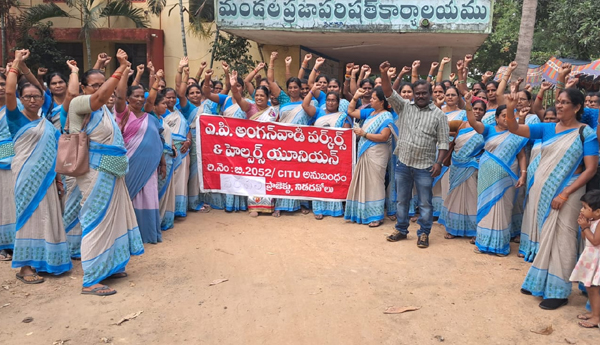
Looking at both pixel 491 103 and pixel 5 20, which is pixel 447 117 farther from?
pixel 5 20

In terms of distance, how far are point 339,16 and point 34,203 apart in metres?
6.96

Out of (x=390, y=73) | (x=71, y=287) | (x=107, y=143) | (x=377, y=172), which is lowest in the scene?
(x=71, y=287)

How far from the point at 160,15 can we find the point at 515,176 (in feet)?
41.4

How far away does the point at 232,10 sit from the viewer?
381 inches

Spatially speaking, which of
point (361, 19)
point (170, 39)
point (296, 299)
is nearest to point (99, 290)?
point (296, 299)

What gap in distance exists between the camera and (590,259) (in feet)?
11.7

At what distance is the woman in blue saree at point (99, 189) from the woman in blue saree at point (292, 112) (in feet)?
9.32

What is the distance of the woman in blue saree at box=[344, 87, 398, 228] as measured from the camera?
20.1ft

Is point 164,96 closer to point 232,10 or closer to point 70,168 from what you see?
point 70,168

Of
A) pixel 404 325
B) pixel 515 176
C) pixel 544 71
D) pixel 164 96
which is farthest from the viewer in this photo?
pixel 544 71

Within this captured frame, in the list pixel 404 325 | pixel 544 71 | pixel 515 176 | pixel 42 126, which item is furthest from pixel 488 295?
pixel 544 71

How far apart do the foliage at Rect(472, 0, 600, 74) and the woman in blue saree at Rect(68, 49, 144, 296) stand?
1271cm

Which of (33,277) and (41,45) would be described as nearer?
(33,277)

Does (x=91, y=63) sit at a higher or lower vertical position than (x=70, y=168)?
higher
